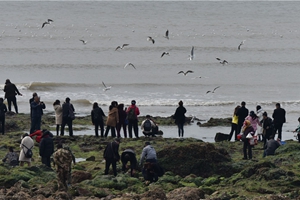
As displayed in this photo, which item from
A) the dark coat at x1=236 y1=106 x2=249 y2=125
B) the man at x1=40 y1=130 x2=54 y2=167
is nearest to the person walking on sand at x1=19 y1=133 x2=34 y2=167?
the man at x1=40 y1=130 x2=54 y2=167

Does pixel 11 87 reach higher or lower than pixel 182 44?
lower

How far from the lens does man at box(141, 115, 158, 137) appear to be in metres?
21.6

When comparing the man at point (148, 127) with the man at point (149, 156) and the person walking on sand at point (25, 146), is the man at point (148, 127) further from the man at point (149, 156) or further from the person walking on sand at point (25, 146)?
the man at point (149, 156)

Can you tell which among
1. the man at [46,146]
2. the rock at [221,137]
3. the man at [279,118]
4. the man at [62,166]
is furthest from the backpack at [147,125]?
the man at [62,166]

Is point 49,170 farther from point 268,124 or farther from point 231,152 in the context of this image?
point 268,124

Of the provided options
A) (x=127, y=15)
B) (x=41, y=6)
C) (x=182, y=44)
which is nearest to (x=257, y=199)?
(x=182, y=44)

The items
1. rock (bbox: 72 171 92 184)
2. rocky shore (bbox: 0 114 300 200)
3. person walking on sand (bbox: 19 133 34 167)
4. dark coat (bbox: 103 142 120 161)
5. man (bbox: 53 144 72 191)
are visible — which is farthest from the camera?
person walking on sand (bbox: 19 133 34 167)

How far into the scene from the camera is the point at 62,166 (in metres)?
13.6

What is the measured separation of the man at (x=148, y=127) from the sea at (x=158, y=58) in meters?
1.48

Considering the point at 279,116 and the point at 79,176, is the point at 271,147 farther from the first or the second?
the point at 79,176

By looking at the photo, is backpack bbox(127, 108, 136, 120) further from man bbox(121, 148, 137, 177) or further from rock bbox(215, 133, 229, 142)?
man bbox(121, 148, 137, 177)

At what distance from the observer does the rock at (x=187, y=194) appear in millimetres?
12973

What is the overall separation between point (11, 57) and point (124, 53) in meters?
8.53

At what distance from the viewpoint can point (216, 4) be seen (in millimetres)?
107062
